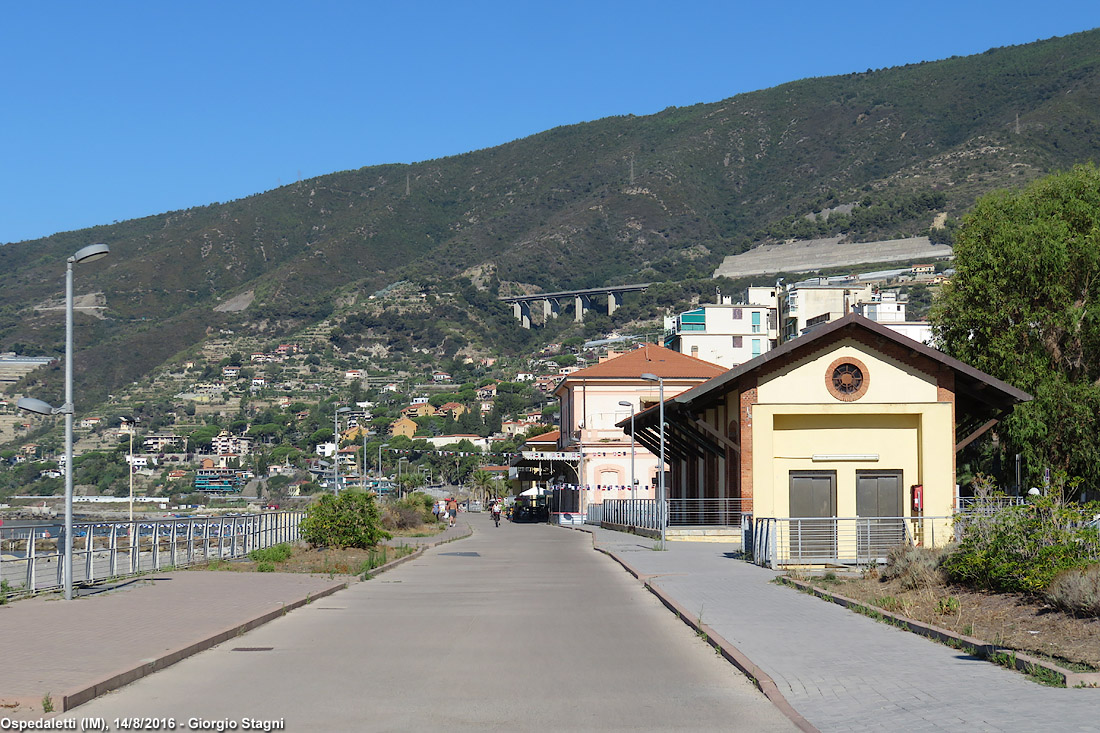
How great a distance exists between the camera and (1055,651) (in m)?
11.3

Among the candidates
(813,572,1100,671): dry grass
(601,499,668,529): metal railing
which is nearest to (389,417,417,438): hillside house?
(601,499,668,529): metal railing

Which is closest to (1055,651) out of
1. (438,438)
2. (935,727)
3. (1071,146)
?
(935,727)

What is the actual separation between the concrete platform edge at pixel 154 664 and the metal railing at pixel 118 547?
4.74m

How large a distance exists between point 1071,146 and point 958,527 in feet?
526

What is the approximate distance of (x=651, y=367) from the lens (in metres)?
78.9

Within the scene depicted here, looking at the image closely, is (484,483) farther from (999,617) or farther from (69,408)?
(999,617)

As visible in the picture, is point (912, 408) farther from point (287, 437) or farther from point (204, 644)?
point (287, 437)

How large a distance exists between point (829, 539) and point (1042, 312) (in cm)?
1950

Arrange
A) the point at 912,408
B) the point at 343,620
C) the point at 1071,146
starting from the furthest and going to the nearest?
the point at 1071,146 < the point at 912,408 < the point at 343,620

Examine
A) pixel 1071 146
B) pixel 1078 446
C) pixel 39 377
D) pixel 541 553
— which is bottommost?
pixel 541 553

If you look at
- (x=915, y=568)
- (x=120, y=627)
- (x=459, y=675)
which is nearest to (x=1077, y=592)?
(x=915, y=568)

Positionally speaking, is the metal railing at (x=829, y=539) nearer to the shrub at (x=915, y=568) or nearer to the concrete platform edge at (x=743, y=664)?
the shrub at (x=915, y=568)

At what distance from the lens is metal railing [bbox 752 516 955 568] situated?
1012 inches

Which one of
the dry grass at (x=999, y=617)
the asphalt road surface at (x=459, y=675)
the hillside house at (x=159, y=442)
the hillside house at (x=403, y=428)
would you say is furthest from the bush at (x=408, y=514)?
the hillside house at (x=403, y=428)
